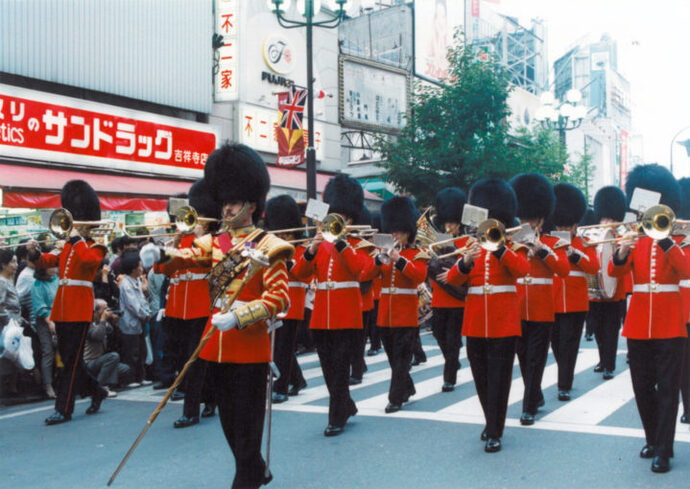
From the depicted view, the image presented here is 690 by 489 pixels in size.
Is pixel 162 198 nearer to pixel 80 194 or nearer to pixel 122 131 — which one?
pixel 122 131

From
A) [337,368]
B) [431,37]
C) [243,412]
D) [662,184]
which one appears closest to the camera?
[243,412]

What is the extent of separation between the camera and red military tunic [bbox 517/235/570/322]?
21.1ft

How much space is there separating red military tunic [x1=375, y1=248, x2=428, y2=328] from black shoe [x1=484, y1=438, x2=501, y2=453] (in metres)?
1.77

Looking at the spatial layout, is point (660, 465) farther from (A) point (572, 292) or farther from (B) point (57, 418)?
(B) point (57, 418)

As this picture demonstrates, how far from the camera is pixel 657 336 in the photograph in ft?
16.3

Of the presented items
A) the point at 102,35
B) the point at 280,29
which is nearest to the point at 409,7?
the point at 280,29

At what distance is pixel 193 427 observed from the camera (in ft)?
20.8

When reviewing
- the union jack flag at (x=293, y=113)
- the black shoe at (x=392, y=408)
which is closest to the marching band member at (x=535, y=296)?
the black shoe at (x=392, y=408)

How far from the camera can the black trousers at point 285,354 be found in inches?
287

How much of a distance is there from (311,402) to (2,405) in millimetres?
3116

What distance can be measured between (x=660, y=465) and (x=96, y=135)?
497 inches

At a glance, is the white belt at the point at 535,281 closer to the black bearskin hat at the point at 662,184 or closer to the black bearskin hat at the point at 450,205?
the black bearskin hat at the point at 662,184

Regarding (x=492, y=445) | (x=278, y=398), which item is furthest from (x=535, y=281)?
(x=278, y=398)

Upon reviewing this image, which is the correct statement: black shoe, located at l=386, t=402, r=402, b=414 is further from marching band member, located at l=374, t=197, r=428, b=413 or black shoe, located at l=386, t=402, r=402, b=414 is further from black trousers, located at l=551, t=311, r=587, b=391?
black trousers, located at l=551, t=311, r=587, b=391
